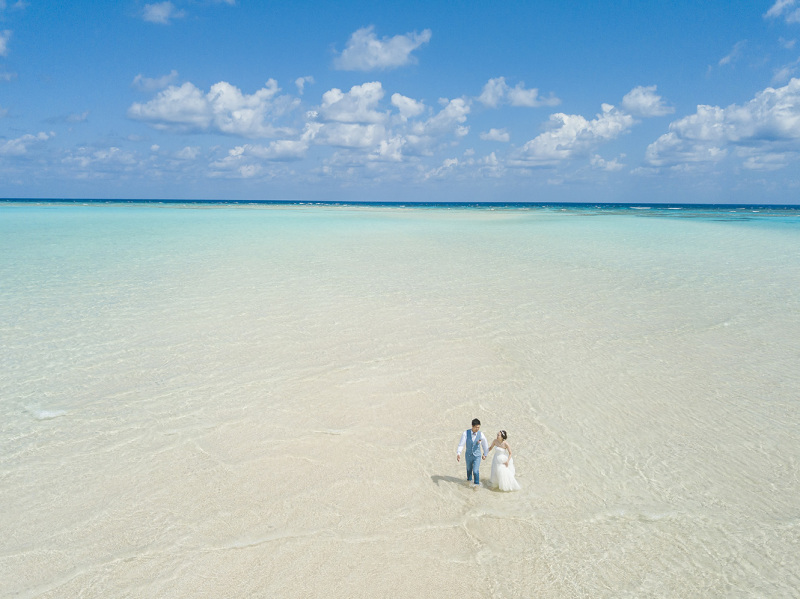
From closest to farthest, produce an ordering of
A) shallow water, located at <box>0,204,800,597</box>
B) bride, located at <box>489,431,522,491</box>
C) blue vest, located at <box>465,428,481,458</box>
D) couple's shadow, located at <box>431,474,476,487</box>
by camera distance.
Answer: shallow water, located at <box>0,204,800,597</box>, bride, located at <box>489,431,522,491</box>, blue vest, located at <box>465,428,481,458</box>, couple's shadow, located at <box>431,474,476,487</box>

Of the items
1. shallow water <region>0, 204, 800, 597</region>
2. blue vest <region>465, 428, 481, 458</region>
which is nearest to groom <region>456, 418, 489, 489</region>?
blue vest <region>465, 428, 481, 458</region>

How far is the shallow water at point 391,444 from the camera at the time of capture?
4.89m

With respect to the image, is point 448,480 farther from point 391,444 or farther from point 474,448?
point 391,444

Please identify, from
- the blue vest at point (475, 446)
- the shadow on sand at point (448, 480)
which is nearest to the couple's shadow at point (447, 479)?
the shadow on sand at point (448, 480)

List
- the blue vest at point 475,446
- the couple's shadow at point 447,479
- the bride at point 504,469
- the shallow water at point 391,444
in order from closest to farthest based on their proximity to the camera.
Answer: the shallow water at point 391,444 → the bride at point 504,469 → the blue vest at point 475,446 → the couple's shadow at point 447,479

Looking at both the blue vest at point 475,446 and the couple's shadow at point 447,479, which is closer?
the blue vest at point 475,446

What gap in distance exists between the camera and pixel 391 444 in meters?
7.11

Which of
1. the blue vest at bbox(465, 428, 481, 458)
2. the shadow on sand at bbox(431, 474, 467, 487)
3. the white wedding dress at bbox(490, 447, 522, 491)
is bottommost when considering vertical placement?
the shadow on sand at bbox(431, 474, 467, 487)

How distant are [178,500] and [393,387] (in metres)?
4.02

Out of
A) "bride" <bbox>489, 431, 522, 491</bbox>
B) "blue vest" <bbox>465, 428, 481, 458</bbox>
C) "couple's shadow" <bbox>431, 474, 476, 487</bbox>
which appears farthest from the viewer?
"couple's shadow" <bbox>431, 474, 476, 487</bbox>

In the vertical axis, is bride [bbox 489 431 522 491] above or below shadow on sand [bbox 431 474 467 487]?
above

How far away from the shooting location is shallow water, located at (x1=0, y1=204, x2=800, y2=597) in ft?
16.1

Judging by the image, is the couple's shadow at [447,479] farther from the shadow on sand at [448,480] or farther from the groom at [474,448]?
the groom at [474,448]

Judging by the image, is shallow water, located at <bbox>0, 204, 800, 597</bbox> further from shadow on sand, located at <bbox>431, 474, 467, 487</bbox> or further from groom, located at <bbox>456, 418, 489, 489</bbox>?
groom, located at <bbox>456, 418, 489, 489</bbox>
